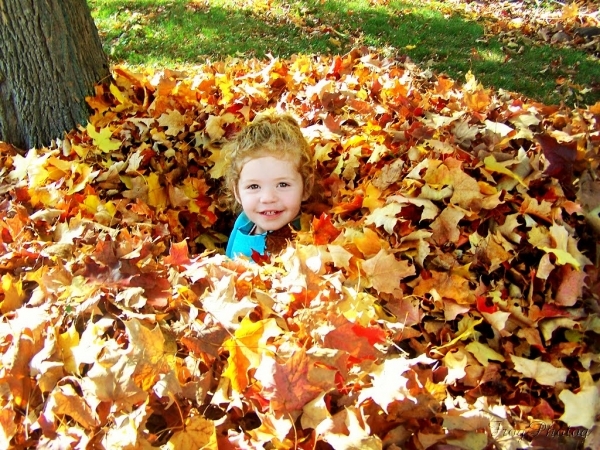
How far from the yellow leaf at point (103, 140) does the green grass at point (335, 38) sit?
130 inches

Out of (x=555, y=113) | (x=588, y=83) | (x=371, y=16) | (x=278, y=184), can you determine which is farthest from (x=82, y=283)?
(x=371, y=16)

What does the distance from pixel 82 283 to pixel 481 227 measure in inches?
66.6

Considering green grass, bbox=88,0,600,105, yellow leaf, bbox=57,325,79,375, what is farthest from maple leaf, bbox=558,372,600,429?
green grass, bbox=88,0,600,105

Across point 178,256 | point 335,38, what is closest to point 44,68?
point 178,256

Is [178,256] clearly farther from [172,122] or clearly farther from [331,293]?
[172,122]

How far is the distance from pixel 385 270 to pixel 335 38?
556 cm

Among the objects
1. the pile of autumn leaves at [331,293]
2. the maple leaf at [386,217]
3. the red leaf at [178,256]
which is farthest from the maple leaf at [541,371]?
the red leaf at [178,256]

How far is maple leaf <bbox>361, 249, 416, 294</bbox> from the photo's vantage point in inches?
80.7

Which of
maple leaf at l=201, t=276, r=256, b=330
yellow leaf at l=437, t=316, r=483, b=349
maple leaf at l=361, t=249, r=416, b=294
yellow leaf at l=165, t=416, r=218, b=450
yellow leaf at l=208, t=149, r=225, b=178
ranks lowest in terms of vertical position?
yellow leaf at l=437, t=316, r=483, b=349

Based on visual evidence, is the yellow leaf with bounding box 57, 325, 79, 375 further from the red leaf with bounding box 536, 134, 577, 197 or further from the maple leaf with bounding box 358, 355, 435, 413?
the red leaf with bounding box 536, 134, 577, 197

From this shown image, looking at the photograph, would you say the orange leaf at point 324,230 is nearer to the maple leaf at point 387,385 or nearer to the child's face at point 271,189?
the child's face at point 271,189

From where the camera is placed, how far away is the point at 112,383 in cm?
152

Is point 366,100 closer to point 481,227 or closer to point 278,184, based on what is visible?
point 278,184

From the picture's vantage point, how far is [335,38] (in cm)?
695
